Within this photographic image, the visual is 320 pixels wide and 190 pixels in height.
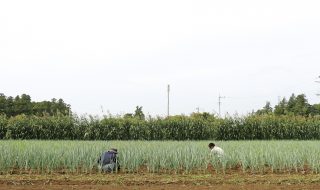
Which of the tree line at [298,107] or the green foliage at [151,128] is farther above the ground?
the tree line at [298,107]

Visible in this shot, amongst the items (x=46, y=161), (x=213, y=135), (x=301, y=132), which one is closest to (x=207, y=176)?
(x=46, y=161)

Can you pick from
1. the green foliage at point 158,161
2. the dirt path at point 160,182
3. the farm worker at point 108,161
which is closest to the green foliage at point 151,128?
the green foliage at point 158,161

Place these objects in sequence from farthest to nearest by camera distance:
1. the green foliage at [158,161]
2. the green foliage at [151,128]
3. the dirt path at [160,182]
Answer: the green foliage at [151,128] → the green foliage at [158,161] → the dirt path at [160,182]

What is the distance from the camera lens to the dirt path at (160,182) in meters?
8.41

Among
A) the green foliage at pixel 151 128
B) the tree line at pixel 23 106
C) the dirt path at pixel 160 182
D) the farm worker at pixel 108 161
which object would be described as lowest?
the dirt path at pixel 160 182

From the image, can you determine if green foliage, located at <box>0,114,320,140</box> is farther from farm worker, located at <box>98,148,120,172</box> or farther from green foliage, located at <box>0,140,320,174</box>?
farm worker, located at <box>98,148,120,172</box>

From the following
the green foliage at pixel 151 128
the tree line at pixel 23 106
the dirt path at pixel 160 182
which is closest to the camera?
the dirt path at pixel 160 182

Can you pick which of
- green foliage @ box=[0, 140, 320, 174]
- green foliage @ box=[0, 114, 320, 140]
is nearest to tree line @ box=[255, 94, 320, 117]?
green foliage @ box=[0, 114, 320, 140]

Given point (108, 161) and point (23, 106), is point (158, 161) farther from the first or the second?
point (23, 106)

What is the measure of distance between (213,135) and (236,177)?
59.7 ft

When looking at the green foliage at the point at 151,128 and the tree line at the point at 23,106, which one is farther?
the tree line at the point at 23,106

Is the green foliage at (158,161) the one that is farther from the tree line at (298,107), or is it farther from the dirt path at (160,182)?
the tree line at (298,107)

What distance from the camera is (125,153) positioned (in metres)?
10.7

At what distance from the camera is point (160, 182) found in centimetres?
905
